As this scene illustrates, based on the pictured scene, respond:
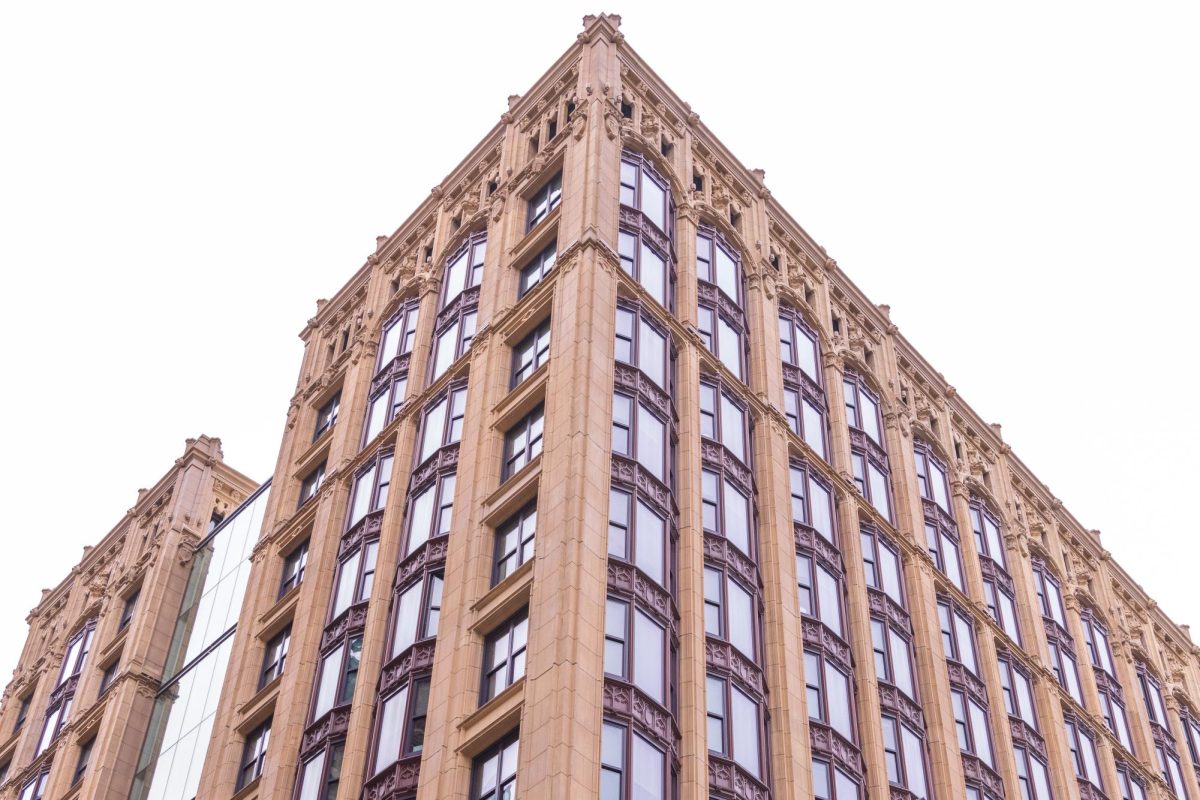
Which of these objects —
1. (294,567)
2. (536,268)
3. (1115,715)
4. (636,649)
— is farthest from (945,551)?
(636,649)

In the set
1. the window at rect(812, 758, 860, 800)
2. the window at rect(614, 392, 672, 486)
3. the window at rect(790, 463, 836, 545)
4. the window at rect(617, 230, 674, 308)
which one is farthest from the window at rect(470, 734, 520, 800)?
the window at rect(617, 230, 674, 308)

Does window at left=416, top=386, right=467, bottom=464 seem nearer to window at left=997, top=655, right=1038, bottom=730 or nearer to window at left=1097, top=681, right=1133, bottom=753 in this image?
window at left=997, top=655, right=1038, bottom=730

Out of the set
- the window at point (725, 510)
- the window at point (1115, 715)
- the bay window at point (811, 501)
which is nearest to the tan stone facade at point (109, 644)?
the window at point (725, 510)

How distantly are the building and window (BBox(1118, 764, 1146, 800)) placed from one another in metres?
0.15

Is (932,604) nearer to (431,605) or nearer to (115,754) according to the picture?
(431,605)

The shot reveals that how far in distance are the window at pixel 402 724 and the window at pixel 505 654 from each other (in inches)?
69.9

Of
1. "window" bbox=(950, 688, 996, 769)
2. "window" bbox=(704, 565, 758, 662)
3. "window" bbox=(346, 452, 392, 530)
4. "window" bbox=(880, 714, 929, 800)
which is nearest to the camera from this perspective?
"window" bbox=(704, 565, 758, 662)

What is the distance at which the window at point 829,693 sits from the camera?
40.4 meters

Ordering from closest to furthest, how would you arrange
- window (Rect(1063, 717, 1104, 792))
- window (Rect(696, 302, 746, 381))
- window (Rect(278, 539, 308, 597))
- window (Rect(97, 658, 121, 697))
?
window (Rect(696, 302, 746, 381)), window (Rect(278, 539, 308, 597)), window (Rect(1063, 717, 1104, 792)), window (Rect(97, 658, 121, 697))

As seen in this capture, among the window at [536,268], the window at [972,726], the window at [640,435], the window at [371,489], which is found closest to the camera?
the window at [640,435]

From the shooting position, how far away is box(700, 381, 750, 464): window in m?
44.8

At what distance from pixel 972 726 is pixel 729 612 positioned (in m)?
12.8

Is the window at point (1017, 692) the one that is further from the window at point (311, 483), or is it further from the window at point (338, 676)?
the window at point (311, 483)

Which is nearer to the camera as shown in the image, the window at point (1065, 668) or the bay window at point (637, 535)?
the bay window at point (637, 535)
